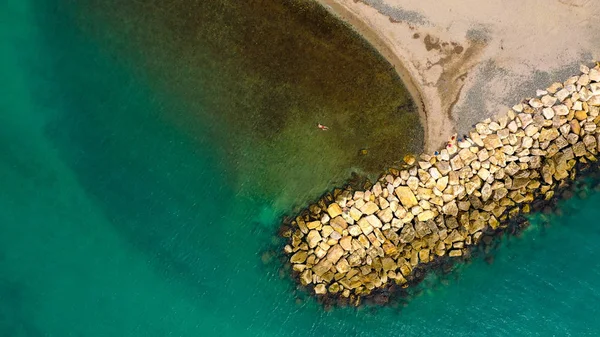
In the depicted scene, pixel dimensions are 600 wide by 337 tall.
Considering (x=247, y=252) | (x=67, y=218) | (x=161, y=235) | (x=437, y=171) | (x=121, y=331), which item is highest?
(x=437, y=171)

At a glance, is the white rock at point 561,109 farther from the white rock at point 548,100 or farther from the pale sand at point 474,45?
the pale sand at point 474,45

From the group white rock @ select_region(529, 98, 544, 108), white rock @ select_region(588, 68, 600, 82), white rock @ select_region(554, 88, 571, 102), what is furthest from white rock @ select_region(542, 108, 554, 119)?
white rock @ select_region(588, 68, 600, 82)

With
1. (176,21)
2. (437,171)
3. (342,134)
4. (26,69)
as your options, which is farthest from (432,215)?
(26,69)

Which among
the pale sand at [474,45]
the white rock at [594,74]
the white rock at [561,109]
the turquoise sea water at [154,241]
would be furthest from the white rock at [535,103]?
the turquoise sea water at [154,241]

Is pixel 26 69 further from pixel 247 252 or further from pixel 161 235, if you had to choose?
pixel 247 252

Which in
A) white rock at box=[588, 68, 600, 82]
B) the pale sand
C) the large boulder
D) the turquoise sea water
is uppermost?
white rock at box=[588, 68, 600, 82]

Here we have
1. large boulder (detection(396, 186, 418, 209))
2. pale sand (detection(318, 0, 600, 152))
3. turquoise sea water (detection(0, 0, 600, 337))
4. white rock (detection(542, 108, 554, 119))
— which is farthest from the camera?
turquoise sea water (detection(0, 0, 600, 337))

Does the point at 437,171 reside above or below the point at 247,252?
above

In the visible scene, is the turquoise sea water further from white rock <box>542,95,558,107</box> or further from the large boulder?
white rock <box>542,95,558,107</box>
